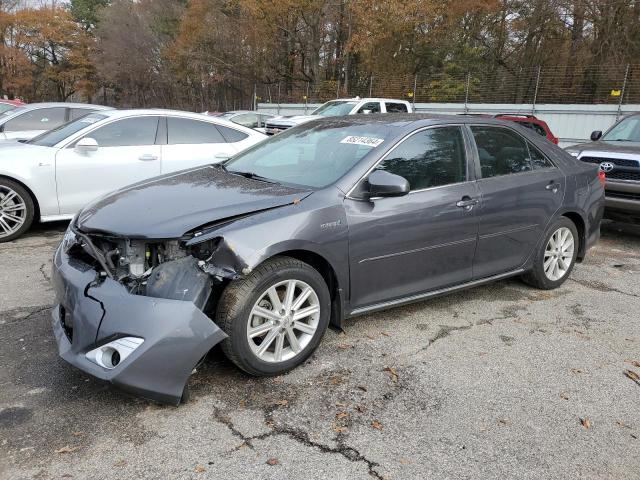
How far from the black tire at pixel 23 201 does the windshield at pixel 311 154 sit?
290 cm

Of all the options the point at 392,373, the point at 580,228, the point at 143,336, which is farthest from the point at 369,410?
the point at 580,228

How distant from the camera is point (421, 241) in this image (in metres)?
3.80

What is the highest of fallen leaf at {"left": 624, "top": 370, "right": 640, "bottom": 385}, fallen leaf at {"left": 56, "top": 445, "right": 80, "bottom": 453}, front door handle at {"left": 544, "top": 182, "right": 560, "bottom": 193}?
front door handle at {"left": 544, "top": 182, "right": 560, "bottom": 193}

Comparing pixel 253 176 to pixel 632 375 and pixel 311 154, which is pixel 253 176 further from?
pixel 632 375

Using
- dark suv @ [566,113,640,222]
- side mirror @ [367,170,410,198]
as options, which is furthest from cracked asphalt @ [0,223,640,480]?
dark suv @ [566,113,640,222]

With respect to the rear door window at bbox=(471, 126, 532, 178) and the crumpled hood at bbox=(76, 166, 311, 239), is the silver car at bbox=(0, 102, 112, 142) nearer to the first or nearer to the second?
the crumpled hood at bbox=(76, 166, 311, 239)

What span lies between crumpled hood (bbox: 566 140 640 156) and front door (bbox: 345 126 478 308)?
4109 mm

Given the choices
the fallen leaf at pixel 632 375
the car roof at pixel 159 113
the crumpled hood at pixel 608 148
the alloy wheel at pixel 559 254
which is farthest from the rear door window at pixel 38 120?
the fallen leaf at pixel 632 375

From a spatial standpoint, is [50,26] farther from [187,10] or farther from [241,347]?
[241,347]

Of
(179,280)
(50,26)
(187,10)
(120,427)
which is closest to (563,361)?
(179,280)

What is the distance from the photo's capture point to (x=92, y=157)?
625 cm

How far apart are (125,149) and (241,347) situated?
4.30m

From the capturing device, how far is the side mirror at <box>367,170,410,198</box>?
11.4 ft

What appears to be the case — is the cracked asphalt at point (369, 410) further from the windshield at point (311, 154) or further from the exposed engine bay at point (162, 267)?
the windshield at point (311, 154)
